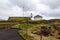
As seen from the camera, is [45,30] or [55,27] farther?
[55,27]

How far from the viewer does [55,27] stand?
84.3ft

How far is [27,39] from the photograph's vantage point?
63.3ft

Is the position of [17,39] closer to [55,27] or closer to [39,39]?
[39,39]

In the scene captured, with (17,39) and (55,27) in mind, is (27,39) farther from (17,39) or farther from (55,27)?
(55,27)

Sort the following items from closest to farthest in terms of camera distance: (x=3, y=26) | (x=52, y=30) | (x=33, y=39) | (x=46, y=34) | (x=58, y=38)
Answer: (x=33, y=39), (x=58, y=38), (x=46, y=34), (x=52, y=30), (x=3, y=26)

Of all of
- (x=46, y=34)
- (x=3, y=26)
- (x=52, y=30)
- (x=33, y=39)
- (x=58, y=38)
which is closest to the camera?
(x=33, y=39)

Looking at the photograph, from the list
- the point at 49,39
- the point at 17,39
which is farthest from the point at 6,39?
the point at 49,39

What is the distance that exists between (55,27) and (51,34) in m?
3.30

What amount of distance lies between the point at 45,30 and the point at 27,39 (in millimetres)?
4901

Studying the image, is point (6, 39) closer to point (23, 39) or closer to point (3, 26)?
point (23, 39)

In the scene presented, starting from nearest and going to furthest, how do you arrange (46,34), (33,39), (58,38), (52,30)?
(33,39) → (58,38) → (46,34) → (52,30)

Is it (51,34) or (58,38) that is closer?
(58,38)

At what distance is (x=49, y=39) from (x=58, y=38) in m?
1.43

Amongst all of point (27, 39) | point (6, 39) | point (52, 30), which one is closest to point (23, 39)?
point (27, 39)
